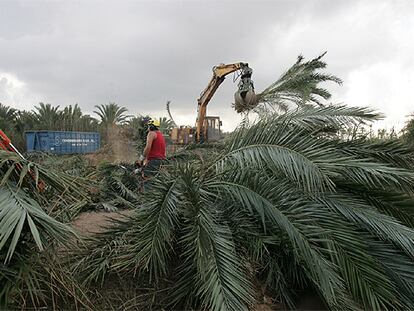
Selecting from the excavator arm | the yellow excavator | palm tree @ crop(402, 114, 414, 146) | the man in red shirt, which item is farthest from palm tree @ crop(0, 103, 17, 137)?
palm tree @ crop(402, 114, 414, 146)

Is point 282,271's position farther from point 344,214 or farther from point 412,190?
point 412,190

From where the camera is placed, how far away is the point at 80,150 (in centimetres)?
2383

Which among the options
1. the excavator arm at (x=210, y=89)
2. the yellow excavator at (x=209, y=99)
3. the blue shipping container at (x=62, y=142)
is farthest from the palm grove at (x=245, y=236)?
the blue shipping container at (x=62, y=142)

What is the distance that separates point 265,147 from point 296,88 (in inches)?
178

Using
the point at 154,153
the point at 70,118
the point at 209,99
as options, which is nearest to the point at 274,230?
the point at 154,153

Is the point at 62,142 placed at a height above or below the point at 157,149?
below

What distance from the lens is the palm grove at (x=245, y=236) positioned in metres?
3.17

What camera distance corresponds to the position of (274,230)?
Answer: 3883 millimetres

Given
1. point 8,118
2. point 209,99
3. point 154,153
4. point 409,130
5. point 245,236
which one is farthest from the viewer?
point 8,118

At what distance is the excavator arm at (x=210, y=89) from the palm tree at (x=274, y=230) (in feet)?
22.4

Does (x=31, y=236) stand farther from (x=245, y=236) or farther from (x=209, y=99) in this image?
(x=209, y=99)

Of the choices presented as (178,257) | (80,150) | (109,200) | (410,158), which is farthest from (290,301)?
(80,150)

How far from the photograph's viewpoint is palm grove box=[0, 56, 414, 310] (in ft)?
→ 10.4

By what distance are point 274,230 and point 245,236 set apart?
0.31 m
